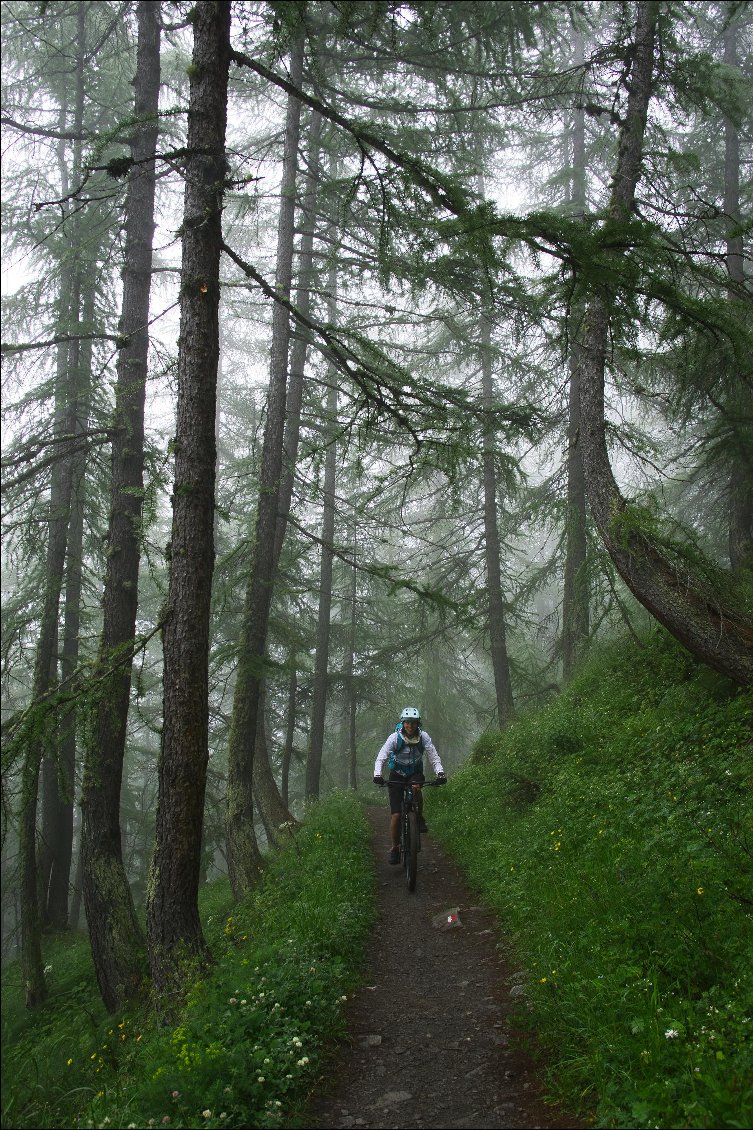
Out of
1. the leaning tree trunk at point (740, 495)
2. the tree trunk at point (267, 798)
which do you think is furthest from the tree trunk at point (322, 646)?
the leaning tree trunk at point (740, 495)

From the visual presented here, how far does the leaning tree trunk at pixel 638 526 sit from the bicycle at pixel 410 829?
12.3 feet

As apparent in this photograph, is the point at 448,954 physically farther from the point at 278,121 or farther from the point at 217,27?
the point at 278,121

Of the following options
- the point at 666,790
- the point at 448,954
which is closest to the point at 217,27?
the point at 666,790

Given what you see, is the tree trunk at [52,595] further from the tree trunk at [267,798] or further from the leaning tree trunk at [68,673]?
Answer: the tree trunk at [267,798]

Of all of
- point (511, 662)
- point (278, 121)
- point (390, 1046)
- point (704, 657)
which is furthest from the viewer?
point (511, 662)

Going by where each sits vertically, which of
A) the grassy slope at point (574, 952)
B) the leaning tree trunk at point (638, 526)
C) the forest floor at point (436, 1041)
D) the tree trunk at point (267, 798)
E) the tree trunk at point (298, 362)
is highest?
the tree trunk at point (298, 362)

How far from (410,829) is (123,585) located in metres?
4.77

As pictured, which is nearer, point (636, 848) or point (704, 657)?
point (636, 848)

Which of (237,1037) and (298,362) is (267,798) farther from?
(237,1037)

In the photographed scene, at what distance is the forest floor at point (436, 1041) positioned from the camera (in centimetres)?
400

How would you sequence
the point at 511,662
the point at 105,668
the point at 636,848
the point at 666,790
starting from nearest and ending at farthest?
the point at 636,848 → the point at 105,668 → the point at 666,790 → the point at 511,662

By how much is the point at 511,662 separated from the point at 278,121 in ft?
46.7

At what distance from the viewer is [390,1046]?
4824 millimetres

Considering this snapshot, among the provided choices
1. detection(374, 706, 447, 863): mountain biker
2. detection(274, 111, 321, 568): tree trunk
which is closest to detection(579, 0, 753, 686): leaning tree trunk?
detection(374, 706, 447, 863): mountain biker
